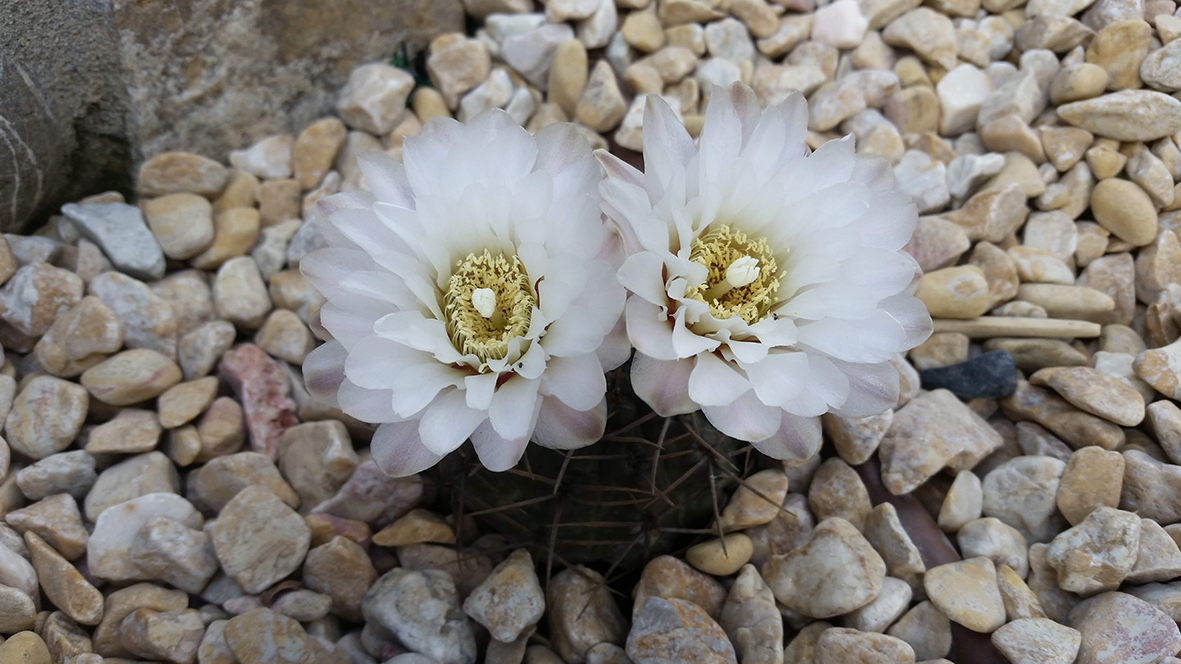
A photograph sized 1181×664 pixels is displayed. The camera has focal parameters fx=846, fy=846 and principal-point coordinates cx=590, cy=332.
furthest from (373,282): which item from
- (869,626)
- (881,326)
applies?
(869,626)

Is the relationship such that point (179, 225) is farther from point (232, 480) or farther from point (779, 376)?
point (779, 376)

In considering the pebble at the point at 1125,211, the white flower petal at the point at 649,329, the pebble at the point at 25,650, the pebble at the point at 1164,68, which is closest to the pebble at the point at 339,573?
the pebble at the point at 25,650

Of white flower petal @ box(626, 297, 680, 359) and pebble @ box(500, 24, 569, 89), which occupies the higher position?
white flower petal @ box(626, 297, 680, 359)

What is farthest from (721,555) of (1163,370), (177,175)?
(177,175)

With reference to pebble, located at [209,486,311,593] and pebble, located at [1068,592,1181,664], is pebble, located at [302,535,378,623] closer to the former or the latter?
pebble, located at [209,486,311,593]

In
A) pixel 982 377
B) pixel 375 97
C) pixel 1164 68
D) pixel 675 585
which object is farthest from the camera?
pixel 375 97

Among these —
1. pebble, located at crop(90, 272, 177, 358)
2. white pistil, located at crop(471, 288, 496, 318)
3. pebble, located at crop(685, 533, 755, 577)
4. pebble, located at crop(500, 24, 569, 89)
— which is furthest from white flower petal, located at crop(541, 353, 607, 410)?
pebble, located at crop(500, 24, 569, 89)
